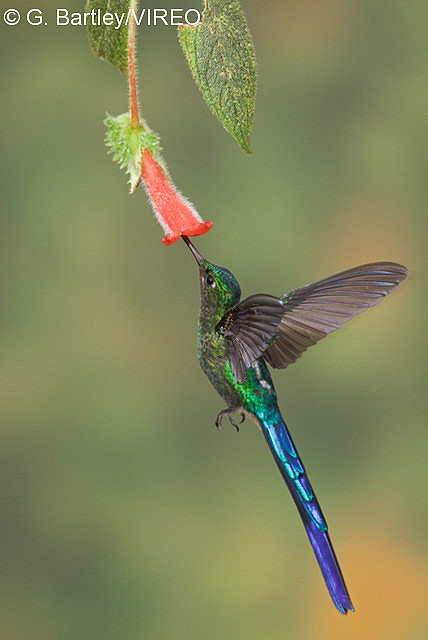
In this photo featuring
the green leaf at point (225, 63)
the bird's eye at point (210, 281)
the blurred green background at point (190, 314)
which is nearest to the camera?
the green leaf at point (225, 63)

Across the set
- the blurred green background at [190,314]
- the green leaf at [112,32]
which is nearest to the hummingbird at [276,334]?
the green leaf at [112,32]

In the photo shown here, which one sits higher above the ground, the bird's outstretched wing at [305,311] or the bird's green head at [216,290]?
the bird's green head at [216,290]

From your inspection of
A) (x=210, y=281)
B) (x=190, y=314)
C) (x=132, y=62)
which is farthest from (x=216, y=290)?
(x=190, y=314)

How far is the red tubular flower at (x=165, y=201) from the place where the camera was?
444 millimetres

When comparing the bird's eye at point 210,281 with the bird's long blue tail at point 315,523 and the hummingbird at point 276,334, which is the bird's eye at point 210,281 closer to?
the hummingbird at point 276,334

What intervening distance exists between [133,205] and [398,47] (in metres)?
0.73

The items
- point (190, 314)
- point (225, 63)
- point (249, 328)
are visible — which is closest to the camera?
point (225, 63)

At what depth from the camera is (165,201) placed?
45 centimetres

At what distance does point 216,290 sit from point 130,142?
102 millimetres

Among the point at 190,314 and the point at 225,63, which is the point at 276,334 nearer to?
the point at 225,63

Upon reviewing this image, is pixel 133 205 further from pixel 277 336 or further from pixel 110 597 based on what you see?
pixel 277 336

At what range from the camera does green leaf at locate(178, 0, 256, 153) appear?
0.40 metres

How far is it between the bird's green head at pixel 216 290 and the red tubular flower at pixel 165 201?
5cm

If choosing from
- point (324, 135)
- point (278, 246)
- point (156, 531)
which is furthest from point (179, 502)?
point (324, 135)
